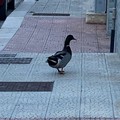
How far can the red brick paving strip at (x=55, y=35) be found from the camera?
14.3 m

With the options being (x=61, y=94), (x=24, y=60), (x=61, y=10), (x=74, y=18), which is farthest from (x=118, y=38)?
(x=61, y=10)

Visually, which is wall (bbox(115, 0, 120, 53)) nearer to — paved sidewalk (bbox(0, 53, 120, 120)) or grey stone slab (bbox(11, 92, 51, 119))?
paved sidewalk (bbox(0, 53, 120, 120))

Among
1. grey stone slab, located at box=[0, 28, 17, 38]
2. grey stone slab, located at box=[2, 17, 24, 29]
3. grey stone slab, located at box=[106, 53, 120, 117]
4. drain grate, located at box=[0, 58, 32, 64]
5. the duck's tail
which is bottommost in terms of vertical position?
grey stone slab, located at box=[2, 17, 24, 29]

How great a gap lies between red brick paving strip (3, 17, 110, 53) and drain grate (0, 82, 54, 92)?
4498 mm

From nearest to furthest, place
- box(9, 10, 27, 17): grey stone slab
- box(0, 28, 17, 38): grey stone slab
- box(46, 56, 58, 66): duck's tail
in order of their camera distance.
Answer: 1. box(46, 56, 58, 66): duck's tail
2. box(0, 28, 17, 38): grey stone slab
3. box(9, 10, 27, 17): grey stone slab

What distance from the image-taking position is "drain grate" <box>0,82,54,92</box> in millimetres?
8727

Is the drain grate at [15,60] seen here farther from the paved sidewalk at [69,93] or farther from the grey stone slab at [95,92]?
the grey stone slab at [95,92]

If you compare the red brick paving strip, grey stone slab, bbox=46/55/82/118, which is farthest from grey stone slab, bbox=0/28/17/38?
grey stone slab, bbox=46/55/82/118

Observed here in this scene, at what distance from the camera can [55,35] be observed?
1645 centimetres

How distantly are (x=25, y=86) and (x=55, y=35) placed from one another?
7.60 metres

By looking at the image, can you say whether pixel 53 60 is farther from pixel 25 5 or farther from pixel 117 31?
pixel 25 5

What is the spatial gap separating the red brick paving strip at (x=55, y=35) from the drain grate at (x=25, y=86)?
4498mm

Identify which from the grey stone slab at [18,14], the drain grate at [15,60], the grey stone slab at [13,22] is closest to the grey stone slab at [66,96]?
the drain grate at [15,60]

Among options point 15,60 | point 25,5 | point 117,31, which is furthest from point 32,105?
point 25,5
